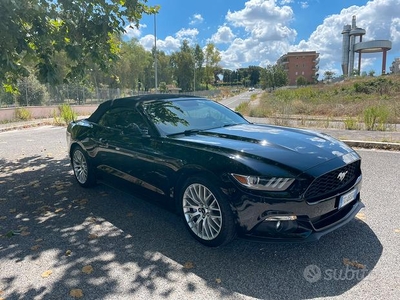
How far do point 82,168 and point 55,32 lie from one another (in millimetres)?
2739

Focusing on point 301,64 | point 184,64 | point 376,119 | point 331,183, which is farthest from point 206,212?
point 301,64

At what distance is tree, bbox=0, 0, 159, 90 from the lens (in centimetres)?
500

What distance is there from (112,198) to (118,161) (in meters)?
0.81

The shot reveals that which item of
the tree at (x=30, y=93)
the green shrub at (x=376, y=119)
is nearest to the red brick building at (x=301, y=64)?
the tree at (x=30, y=93)

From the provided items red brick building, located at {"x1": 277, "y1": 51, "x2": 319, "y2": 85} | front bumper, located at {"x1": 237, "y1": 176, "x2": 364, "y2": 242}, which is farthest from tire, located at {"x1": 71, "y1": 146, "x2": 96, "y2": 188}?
red brick building, located at {"x1": 277, "y1": 51, "x2": 319, "y2": 85}

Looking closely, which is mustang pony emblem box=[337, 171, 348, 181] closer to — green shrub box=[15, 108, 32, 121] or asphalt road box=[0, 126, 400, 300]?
asphalt road box=[0, 126, 400, 300]

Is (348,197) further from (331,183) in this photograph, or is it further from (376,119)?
(376,119)

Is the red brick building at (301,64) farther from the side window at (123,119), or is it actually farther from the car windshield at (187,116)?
the side window at (123,119)

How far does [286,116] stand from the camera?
40.2ft

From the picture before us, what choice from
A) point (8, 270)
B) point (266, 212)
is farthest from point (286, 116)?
point (8, 270)

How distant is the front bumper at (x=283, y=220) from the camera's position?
9.02 ft

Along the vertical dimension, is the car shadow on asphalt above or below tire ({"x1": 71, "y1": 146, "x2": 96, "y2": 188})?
below

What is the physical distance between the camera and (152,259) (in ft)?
10.1

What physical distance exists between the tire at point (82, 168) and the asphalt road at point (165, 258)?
55cm
